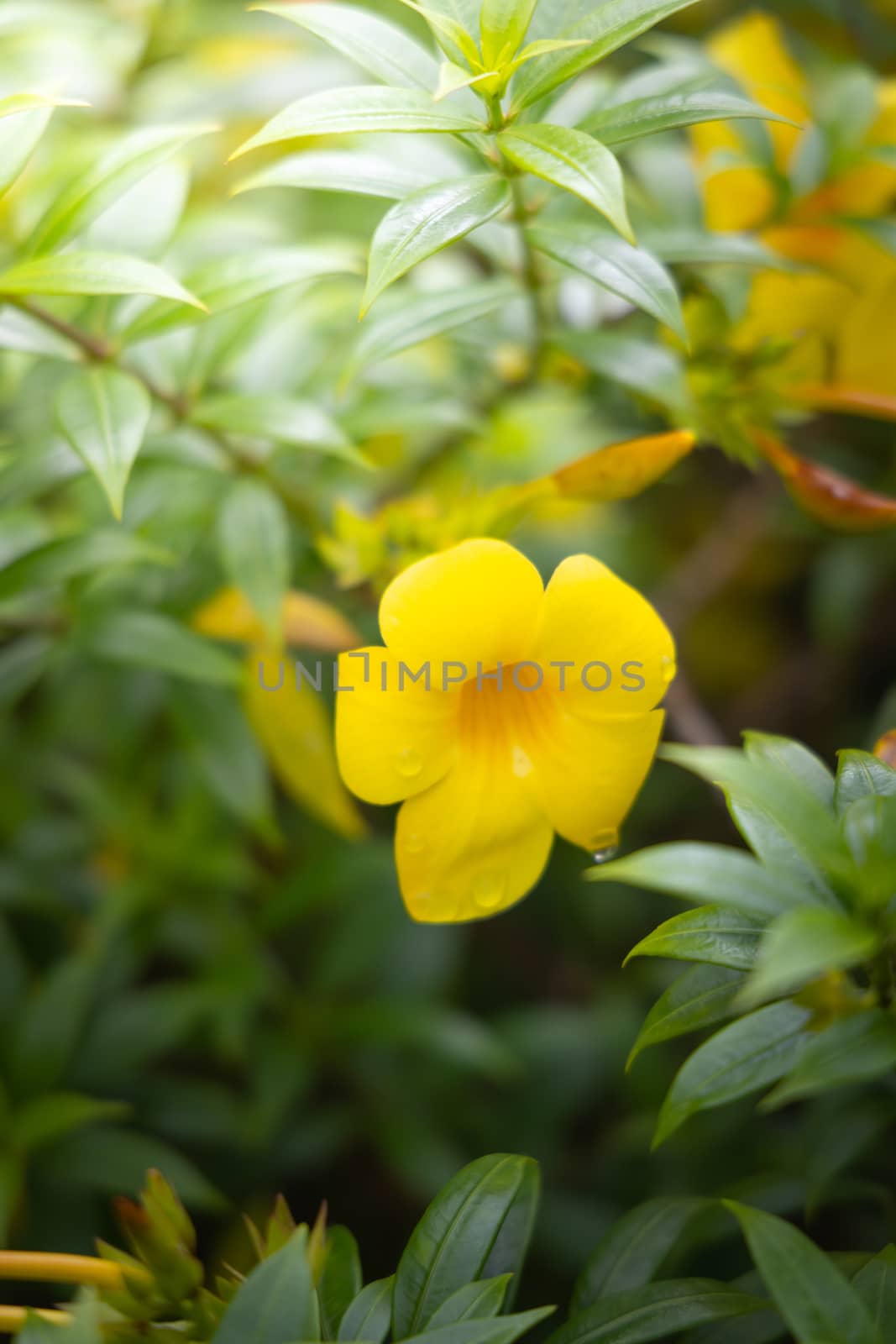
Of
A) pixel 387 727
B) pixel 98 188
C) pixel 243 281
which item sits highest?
pixel 98 188

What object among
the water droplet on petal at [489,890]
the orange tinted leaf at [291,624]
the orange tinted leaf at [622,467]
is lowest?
the water droplet on petal at [489,890]

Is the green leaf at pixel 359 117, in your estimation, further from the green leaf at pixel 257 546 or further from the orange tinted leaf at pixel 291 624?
the orange tinted leaf at pixel 291 624

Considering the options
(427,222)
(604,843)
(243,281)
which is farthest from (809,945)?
(243,281)

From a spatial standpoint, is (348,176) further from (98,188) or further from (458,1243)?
(458,1243)

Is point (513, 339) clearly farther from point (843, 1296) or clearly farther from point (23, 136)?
point (843, 1296)

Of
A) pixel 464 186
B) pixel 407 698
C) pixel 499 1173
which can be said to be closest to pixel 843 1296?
pixel 499 1173

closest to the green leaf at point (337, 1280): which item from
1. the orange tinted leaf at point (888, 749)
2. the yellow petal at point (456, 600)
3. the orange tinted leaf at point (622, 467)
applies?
the yellow petal at point (456, 600)

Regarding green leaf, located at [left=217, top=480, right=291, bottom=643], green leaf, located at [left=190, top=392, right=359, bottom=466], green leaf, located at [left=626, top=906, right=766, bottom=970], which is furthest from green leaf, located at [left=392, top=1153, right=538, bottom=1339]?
green leaf, located at [left=190, top=392, right=359, bottom=466]
